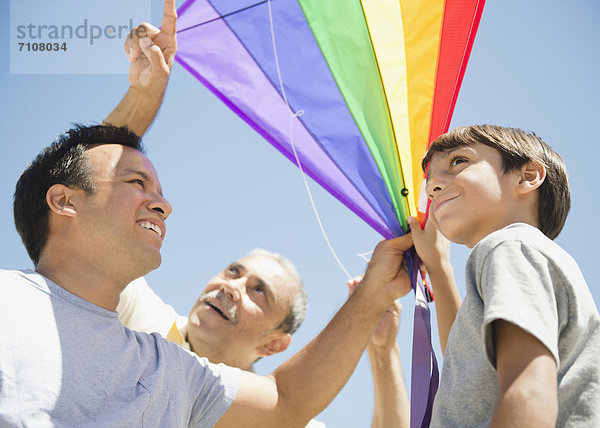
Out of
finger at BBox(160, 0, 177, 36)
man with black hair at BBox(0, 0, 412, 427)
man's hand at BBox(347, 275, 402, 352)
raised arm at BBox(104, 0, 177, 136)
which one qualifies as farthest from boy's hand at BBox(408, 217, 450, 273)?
finger at BBox(160, 0, 177, 36)

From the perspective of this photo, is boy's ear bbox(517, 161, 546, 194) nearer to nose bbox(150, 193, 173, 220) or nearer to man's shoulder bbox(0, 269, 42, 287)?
nose bbox(150, 193, 173, 220)

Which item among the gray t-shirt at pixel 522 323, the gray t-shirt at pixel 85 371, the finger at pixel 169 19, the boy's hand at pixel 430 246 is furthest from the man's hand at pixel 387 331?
the finger at pixel 169 19

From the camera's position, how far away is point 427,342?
93.6 inches

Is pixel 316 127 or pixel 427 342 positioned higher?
pixel 316 127

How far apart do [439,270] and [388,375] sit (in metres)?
0.73

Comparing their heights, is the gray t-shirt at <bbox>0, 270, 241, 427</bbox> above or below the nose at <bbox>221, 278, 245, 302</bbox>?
below

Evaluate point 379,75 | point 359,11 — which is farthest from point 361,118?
point 359,11

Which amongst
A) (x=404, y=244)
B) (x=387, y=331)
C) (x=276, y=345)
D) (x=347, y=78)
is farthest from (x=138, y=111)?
(x=276, y=345)

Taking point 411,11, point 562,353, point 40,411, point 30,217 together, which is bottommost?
point 40,411

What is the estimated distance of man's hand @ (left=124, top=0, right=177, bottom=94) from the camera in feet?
9.47

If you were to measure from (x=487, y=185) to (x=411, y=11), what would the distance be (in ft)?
3.85

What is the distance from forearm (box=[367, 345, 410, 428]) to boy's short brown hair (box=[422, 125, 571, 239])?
3.88 feet

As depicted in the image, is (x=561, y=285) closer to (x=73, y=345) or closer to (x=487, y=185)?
(x=487, y=185)

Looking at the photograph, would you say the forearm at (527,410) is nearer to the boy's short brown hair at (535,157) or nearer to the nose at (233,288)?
the boy's short brown hair at (535,157)
